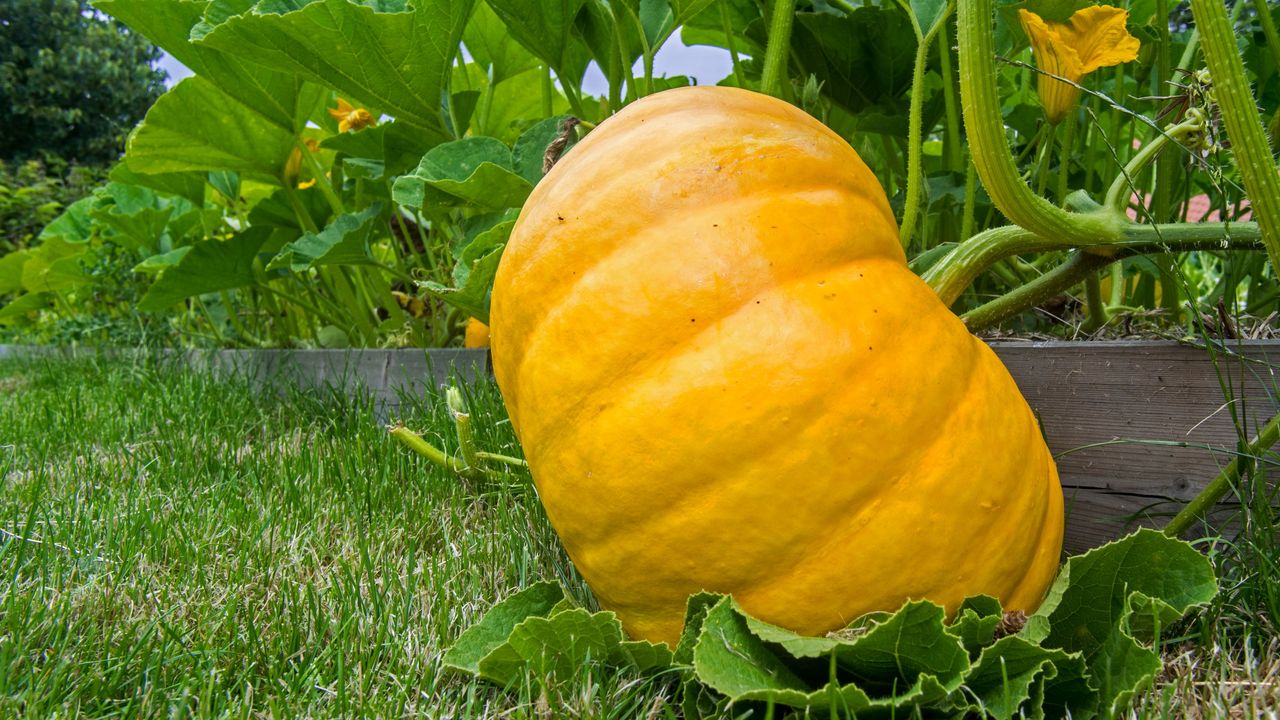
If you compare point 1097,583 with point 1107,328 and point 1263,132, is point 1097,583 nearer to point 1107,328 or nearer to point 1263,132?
point 1263,132

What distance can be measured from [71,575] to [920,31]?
126 cm

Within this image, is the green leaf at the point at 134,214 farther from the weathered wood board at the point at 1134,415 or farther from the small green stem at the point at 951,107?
the weathered wood board at the point at 1134,415

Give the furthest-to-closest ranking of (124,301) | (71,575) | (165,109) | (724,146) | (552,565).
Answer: (124,301) → (165,109) → (552,565) → (71,575) → (724,146)

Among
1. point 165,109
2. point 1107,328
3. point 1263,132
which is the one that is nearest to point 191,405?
point 165,109

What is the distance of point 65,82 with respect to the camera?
58.4 ft

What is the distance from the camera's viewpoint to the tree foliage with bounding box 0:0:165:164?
17328mm

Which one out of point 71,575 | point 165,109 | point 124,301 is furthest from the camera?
point 124,301

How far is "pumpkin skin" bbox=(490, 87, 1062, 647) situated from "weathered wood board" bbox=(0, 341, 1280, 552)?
0.25 metres

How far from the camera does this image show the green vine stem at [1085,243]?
0.96 meters

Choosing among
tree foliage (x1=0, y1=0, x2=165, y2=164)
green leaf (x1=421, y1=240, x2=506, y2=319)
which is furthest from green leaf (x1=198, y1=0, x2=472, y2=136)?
tree foliage (x1=0, y1=0, x2=165, y2=164)

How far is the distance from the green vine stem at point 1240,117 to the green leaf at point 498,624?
0.77 m

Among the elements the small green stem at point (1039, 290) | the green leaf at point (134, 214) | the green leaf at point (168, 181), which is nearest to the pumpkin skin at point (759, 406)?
the small green stem at point (1039, 290)

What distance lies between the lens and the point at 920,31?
1178 millimetres

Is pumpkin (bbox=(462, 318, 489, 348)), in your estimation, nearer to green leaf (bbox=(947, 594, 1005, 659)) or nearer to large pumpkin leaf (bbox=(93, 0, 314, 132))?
large pumpkin leaf (bbox=(93, 0, 314, 132))
